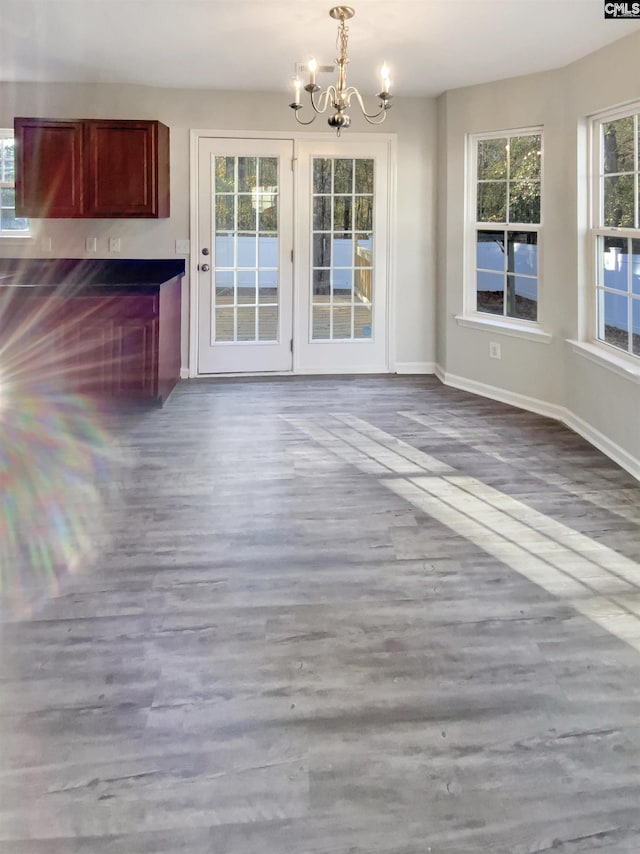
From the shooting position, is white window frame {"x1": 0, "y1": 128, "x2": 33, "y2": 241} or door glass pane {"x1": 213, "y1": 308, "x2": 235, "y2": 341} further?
door glass pane {"x1": 213, "y1": 308, "x2": 235, "y2": 341}

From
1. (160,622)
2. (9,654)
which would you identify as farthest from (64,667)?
(160,622)

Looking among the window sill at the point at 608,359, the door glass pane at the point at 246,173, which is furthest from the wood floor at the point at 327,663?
the door glass pane at the point at 246,173

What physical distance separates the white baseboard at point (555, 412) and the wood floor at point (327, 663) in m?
0.17

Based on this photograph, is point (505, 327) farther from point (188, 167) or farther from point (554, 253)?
point (188, 167)

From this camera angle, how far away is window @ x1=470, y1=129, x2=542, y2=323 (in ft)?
17.6

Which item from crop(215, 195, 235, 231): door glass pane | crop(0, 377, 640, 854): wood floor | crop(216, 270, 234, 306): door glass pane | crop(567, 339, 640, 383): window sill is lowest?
crop(0, 377, 640, 854): wood floor

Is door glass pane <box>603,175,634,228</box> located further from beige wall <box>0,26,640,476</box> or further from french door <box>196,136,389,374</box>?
A: french door <box>196,136,389,374</box>

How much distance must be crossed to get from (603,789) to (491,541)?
1.44m

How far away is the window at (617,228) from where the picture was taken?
4238mm

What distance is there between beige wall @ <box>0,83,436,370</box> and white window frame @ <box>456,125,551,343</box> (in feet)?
2.01

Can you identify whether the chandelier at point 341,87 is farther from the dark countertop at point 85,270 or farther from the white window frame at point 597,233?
the dark countertop at point 85,270

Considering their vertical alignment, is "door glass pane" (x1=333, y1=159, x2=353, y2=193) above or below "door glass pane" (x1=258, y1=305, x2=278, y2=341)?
above

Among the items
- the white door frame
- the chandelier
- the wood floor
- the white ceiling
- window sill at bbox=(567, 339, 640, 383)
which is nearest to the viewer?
the wood floor

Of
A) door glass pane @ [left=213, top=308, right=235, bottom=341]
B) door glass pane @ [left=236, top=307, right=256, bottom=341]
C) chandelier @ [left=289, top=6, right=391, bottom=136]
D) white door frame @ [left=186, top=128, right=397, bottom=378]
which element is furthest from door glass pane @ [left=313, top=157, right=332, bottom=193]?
chandelier @ [left=289, top=6, right=391, bottom=136]
